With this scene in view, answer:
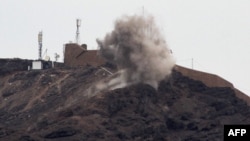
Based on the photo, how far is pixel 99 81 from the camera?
476 ft

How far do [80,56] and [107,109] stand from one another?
2945cm

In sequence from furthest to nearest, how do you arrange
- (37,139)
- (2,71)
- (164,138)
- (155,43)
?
(2,71)
(155,43)
(164,138)
(37,139)

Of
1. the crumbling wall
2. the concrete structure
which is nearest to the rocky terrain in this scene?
the crumbling wall

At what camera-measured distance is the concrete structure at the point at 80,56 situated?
6068 inches

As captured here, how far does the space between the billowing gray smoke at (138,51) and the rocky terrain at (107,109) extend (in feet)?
9.83

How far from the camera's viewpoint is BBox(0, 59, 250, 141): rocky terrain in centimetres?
12244

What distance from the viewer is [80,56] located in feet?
511

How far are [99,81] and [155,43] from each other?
44.5 feet

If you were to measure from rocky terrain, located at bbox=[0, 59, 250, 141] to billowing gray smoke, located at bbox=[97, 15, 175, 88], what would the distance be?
300cm

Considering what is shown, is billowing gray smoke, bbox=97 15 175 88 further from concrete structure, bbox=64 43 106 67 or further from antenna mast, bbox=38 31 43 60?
antenna mast, bbox=38 31 43 60

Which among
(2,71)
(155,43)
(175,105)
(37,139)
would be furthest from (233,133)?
(2,71)

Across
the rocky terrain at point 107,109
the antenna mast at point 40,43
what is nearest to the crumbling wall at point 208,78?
the rocky terrain at point 107,109

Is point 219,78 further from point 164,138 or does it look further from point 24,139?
point 24,139

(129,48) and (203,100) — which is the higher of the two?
(129,48)
